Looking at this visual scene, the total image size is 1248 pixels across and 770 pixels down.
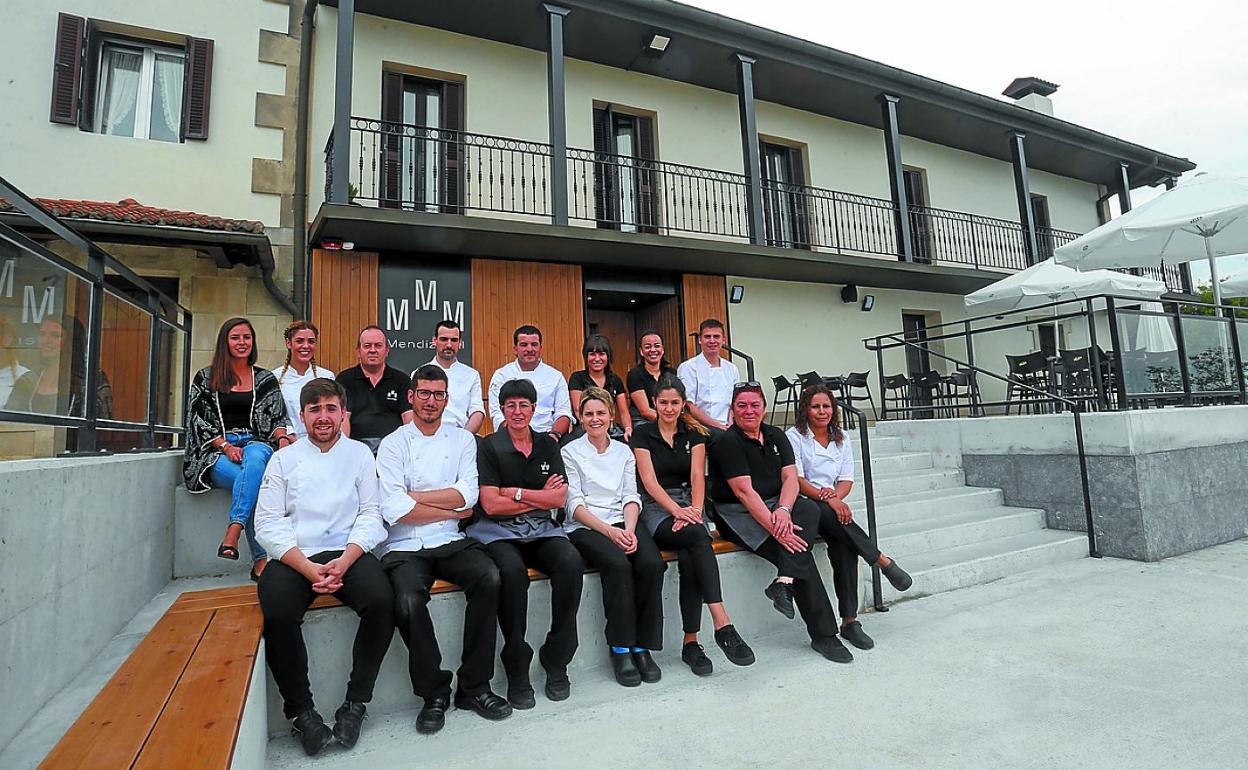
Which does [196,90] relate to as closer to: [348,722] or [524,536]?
[524,536]

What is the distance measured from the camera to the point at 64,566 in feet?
6.51

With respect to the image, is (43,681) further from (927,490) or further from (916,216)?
(916,216)

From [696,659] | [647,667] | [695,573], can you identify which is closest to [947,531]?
[695,573]

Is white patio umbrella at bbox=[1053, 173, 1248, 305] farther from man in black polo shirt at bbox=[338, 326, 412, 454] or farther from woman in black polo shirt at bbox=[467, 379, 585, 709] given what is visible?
man in black polo shirt at bbox=[338, 326, 412, 454]

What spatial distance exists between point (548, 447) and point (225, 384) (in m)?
1.85

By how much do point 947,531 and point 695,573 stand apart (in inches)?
109

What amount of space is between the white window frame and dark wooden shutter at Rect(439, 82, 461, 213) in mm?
2703

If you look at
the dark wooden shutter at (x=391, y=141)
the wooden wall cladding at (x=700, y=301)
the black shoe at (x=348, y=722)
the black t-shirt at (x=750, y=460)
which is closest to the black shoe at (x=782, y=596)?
the black t-shirt at (x=750, y=460)

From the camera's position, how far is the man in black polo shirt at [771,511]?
10.6 ft

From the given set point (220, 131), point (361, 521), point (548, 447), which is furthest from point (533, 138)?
point (361, 521)

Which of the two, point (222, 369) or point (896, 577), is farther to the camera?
point (896, 577)

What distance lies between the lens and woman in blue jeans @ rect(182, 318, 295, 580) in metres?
3.09

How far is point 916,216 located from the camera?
35.7 ft

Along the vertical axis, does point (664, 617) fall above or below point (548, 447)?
below
